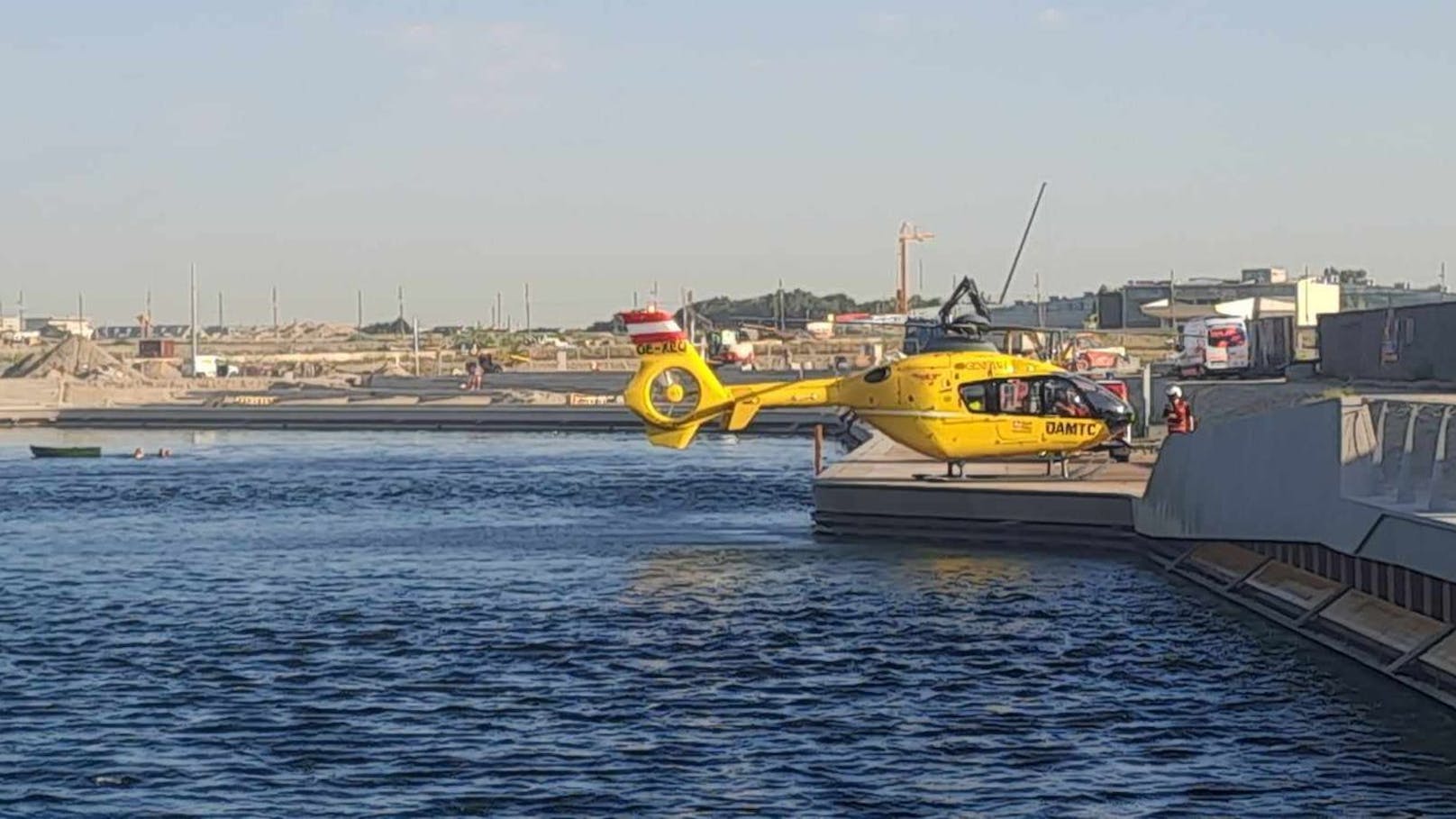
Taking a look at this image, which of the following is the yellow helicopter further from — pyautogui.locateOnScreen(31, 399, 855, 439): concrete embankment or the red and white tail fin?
pyautogui.locateOnScreen(31, 399, 855, 439): concrete embankment

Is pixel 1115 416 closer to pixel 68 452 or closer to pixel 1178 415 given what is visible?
pixel 1178 415

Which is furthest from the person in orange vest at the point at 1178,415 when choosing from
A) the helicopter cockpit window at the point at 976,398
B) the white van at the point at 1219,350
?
the white van at the point at 1219,350

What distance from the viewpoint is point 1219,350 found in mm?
68750

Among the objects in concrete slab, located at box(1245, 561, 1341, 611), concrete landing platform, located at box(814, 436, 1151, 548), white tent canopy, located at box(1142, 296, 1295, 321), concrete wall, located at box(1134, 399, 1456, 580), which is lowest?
Answer: concrete slab, located at box(1245, 561, 1341, 611)

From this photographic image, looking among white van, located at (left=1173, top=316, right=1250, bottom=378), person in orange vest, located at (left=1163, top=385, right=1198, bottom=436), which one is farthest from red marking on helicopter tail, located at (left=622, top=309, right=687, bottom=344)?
white van, located at (left=1173, top=316, right=1250, bottom=378)

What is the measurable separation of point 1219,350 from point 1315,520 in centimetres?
4840

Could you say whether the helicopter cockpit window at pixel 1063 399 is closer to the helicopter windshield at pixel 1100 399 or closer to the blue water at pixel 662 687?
the helicopter windshield at pixel 1100 399

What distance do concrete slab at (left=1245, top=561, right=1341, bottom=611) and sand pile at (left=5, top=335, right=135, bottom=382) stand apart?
4361 inches

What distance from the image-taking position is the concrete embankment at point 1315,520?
65.2 feet

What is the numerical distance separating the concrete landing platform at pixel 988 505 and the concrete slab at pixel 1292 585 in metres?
4.50

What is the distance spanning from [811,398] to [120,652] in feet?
54.2

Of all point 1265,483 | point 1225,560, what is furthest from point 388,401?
point 1265,483

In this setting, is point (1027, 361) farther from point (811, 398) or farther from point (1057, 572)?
point (1057, 572)

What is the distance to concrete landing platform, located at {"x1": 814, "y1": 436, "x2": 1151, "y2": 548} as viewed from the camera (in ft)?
108
